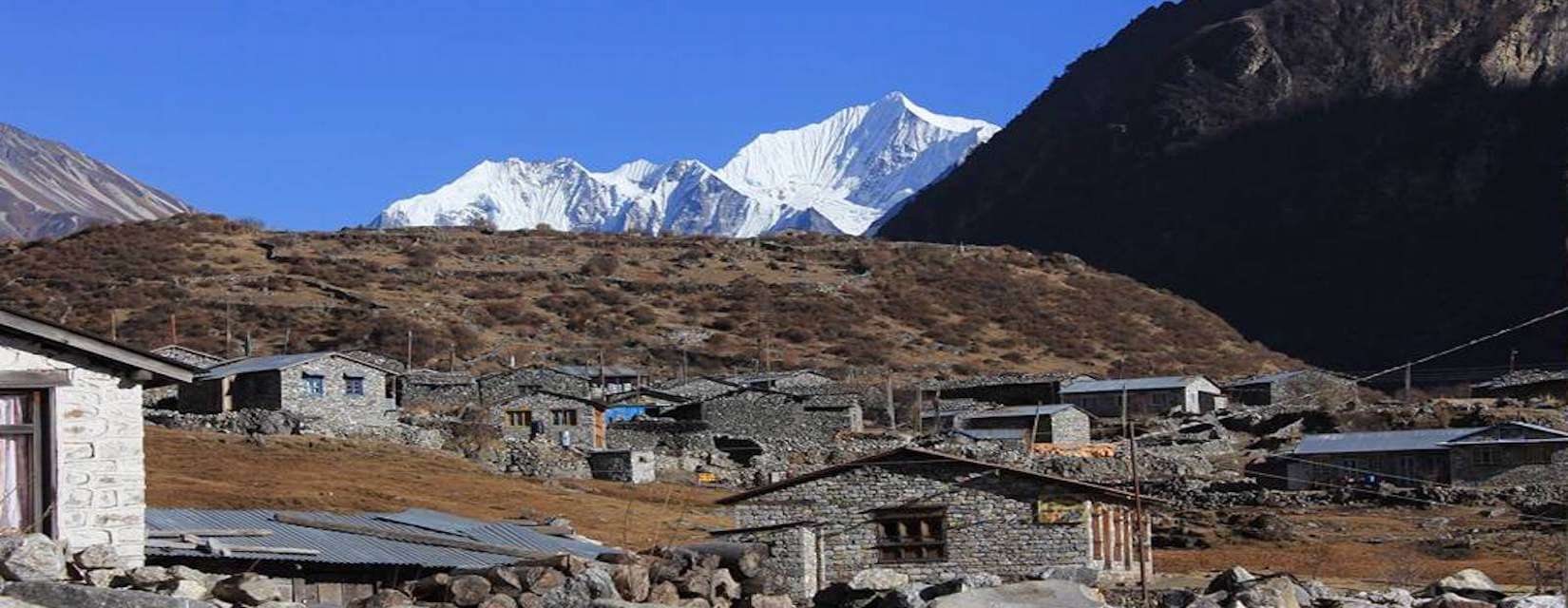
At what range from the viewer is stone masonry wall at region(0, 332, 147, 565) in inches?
764

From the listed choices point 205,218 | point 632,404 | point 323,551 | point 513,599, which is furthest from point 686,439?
point 205,218

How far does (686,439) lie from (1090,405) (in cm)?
2424

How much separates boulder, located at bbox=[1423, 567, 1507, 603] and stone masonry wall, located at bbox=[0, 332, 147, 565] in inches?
569

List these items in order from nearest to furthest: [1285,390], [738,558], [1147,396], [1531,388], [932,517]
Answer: [738,558]
[932,517]
[1531,388]
[1147,396]
[1285,390]

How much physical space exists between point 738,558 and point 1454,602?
777cm

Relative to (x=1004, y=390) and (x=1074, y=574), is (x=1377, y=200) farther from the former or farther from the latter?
(x=1074, y=574)

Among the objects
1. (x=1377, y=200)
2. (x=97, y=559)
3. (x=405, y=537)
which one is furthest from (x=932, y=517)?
(x=1377, y=200)

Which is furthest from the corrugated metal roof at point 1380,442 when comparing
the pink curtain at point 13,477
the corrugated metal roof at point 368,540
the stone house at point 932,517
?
the pink curtain at point 13,477

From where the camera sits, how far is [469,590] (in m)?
20.3

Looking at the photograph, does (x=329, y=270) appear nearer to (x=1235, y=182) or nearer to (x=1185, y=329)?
(x=1185, y=329)

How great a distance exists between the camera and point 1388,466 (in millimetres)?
65938

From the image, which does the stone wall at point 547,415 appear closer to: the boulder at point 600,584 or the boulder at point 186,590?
the boulder at point 600,584

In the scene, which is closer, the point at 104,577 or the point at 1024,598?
the point at 104,577

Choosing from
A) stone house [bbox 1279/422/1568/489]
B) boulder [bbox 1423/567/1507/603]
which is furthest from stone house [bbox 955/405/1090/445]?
boulder [bbox 1423/567/1507/603]
